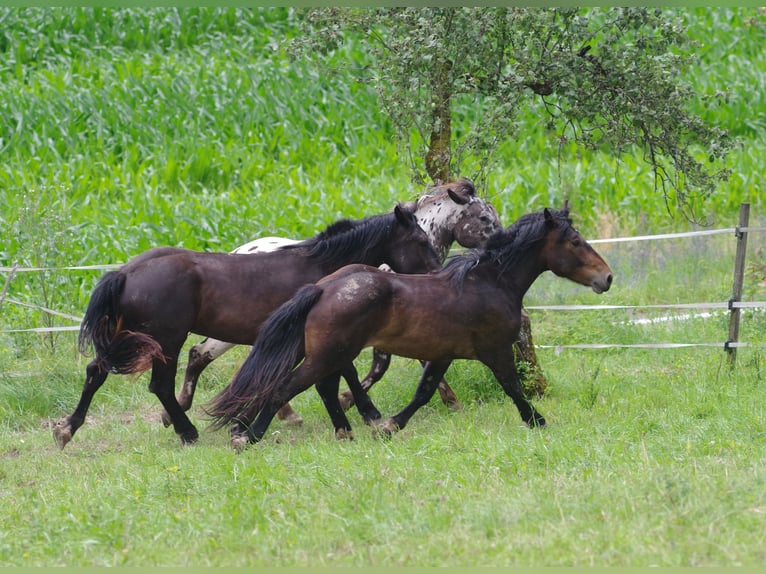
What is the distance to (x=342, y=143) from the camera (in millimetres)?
19562

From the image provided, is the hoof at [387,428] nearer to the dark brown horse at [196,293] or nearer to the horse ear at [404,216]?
the dark brown horse at [196,293]

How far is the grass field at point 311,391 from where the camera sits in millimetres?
5203

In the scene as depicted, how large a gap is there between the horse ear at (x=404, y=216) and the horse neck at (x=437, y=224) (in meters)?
0.43

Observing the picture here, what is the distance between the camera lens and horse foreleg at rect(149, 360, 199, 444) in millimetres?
8047

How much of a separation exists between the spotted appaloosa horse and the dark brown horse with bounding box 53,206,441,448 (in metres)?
0.45

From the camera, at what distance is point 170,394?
8180mm

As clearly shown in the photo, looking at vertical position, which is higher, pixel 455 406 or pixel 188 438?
pixel 188 438

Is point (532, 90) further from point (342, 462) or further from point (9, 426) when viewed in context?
point (9, 426)

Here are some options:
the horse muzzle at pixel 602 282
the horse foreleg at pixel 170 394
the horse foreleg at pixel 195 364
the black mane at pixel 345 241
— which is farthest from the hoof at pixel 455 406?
the horse foreleg at pixel 170 394

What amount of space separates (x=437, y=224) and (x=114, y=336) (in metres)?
3.03

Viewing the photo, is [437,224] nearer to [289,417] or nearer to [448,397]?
[448,397]

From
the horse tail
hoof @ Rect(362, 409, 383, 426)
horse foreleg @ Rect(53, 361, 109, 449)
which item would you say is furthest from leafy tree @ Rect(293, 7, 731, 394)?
horse foreleg @ Rect(53, 361, 109, 449)

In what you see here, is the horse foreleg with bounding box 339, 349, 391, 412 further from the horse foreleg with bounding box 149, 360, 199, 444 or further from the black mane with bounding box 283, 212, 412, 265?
the horse foreleg with bounding box 149, 360, 199, 444

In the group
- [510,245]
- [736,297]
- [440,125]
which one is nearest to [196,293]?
[510,245]
